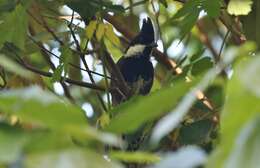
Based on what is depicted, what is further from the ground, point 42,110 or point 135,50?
point 135,50

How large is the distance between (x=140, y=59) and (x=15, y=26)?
148 centimetres

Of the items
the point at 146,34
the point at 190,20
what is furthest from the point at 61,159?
the point at 146,34

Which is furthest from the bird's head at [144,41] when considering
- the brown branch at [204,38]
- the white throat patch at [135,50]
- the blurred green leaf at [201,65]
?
the blurred green leaf at [201,65]

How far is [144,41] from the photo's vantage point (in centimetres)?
280

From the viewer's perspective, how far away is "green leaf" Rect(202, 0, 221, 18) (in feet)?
5.15

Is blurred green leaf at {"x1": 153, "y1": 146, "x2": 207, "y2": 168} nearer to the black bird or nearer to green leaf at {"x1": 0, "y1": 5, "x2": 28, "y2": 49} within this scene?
green leaf at {"x1": 0, "y1": 5, "x2": 28, "y2": 49}

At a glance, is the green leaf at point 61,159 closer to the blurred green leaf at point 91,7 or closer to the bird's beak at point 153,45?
the blurred green leaf at point 91,7

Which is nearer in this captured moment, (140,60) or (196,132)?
(196,132)

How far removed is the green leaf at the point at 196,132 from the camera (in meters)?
1.69

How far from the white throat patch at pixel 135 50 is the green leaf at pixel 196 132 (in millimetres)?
1089

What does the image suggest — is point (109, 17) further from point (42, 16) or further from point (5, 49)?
point (5, 49)

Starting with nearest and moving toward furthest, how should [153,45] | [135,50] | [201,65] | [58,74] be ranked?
[58,74], [201,65], [153,45], [135,50]

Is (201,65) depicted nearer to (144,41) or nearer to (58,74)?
(58,74)

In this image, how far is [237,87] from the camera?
0.50 m
